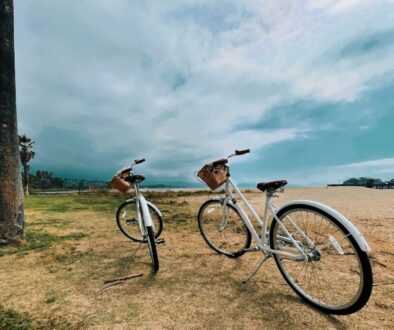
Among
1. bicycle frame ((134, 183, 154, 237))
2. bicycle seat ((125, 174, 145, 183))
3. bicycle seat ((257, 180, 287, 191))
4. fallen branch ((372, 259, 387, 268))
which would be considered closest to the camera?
bicycle seat ((257, 180, 287, 191))

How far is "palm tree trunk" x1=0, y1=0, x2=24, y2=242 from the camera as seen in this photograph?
517cm

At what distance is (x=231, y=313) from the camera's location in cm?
276

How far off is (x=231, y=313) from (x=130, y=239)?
3.50 metres

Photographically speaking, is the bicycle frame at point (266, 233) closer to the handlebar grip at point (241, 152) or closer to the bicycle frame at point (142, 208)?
the handlebar grip at point (241, 152)

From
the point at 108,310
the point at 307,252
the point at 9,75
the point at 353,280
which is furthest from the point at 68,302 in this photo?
the point at 9,75

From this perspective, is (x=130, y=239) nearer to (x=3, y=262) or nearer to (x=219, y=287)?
(x=3, y=262)

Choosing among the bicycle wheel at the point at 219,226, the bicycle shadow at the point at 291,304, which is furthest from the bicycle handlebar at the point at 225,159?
the bicycle shadow at the point at 291,304

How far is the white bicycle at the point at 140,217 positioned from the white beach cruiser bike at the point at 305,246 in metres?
0.97

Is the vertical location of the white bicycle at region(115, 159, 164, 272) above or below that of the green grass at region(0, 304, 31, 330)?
above

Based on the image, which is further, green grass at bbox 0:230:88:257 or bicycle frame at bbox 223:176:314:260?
green grass at bbox 0:230:88:257

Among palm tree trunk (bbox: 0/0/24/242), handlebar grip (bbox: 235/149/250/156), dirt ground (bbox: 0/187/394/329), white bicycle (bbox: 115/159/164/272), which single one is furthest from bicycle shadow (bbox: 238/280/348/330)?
palm tree trunk (bbox: 0/0/24/242)

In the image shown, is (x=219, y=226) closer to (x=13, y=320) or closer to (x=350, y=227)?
(x=350, y=227)

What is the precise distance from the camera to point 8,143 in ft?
17.2

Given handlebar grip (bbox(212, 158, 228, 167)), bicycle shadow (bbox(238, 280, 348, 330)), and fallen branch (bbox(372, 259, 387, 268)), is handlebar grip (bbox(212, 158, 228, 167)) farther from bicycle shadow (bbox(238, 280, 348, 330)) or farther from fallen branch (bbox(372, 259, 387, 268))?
fallen branch (bbox(372, 259, 387, 268))
